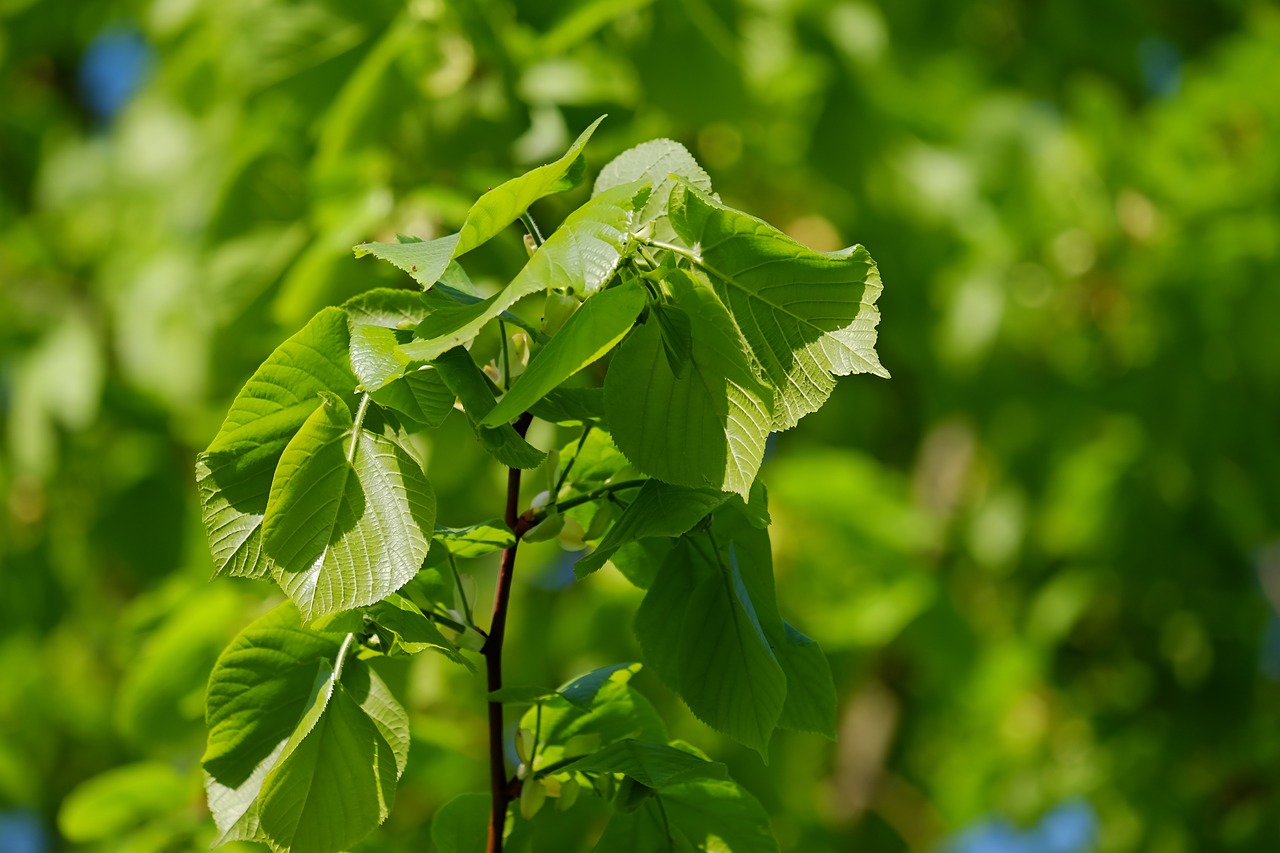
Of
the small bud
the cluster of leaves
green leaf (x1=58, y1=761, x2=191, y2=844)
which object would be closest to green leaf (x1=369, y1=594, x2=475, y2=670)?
the cluster of leaves

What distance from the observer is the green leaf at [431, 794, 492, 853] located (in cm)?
62

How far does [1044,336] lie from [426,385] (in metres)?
2.11

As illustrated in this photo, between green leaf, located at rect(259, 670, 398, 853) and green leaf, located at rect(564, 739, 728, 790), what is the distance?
9 cm

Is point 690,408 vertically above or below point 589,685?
above

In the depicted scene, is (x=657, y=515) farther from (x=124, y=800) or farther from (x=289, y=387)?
(x=124, y=800)

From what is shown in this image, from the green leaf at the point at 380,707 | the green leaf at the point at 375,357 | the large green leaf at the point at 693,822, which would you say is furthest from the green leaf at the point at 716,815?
the green leaf at the point at 375,357

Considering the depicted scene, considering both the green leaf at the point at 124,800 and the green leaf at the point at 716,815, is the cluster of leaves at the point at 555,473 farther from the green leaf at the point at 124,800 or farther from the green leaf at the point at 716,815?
the green leaf at the point at 124,800

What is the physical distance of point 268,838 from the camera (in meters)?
0.51

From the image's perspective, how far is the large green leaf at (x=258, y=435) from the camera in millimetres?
510

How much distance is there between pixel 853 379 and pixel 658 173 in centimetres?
197

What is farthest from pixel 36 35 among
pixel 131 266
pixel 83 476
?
pixel 83 476

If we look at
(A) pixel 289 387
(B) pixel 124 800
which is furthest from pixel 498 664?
(B) pixel 124 800

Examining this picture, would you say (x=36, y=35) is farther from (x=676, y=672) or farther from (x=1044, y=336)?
(x=676, y=672)

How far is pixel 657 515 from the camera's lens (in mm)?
521
